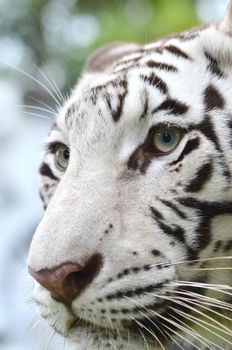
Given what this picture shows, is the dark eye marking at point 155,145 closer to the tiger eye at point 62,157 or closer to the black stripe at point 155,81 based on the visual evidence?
the black stripe at point 155,81

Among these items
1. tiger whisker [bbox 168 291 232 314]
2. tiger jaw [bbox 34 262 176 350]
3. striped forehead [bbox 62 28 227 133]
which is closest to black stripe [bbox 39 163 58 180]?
striped forehead [bbox 62 28 227 133]

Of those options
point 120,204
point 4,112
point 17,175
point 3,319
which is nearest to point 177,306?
point 120,204

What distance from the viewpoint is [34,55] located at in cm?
445

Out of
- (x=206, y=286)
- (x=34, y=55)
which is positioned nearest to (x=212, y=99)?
(x=206, y=286)

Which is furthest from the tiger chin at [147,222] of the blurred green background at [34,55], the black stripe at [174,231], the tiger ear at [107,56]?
the blurred green background at [34,55]

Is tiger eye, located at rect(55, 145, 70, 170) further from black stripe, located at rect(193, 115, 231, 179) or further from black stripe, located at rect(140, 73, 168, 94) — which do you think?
black stripe, located at rect(193, 115, 231, 179)

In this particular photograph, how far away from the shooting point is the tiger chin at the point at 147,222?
4.93ft

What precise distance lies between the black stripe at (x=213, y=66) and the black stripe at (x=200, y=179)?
0.84 ft

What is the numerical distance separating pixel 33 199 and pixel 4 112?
2.26 feet

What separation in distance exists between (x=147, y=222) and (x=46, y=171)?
557 millimetres

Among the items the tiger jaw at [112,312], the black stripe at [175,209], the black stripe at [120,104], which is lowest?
the tiger jaw at [112,312]

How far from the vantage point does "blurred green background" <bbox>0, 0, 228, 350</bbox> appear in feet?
11.3

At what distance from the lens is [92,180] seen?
1.63m

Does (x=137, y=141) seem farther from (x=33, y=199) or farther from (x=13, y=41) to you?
(x=13, y=41)
